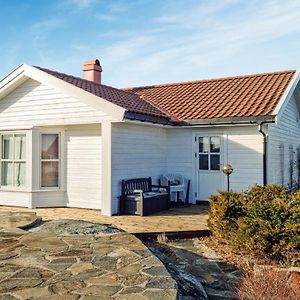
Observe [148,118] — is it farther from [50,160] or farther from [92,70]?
[92,70]

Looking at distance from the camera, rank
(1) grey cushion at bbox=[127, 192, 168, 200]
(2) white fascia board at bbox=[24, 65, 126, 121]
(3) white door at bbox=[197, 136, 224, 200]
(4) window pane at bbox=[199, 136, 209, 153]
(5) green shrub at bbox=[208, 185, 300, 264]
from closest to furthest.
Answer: (5) green shrub at bbox=[208, 185, 300, 264]
(2) white fascia board at bbox=[24, 65, 126, 121]
(1) grey cushion at bbox=[127, 192, 168, 200]
(3) white door at bbox=[197, 136, 224, 200]
(4) window pane at bbox=[199, 136, 209, 153]

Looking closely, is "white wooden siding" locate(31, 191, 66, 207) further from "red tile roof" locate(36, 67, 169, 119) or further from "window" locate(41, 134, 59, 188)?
"red tile roof" locate(36, 67, 169, 119)

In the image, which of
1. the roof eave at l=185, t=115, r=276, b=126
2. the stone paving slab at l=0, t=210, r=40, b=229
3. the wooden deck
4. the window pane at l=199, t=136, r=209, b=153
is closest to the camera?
the stone paving slab at l=0, t=210, r=40, b=229

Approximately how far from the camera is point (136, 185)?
1034cm

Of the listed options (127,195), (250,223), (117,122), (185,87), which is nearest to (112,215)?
(127,195)

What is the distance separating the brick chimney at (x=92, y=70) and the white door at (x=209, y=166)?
596 cm

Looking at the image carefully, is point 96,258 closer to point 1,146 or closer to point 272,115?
point 272,115

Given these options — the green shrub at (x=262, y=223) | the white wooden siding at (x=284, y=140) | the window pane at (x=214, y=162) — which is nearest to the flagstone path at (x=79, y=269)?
the green shrub at (x=262, y=223)

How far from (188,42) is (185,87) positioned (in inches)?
72.6

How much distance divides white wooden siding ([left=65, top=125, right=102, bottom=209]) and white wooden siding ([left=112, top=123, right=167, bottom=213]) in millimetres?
802

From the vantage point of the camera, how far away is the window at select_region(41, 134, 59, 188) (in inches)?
428

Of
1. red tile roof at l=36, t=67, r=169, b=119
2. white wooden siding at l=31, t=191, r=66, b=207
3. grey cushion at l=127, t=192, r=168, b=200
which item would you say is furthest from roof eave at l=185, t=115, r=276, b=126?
white wooden siding at l=31, t=191, r=66, b=207

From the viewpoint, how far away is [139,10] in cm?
1094

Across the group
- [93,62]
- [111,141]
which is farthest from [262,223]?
[93,62]
